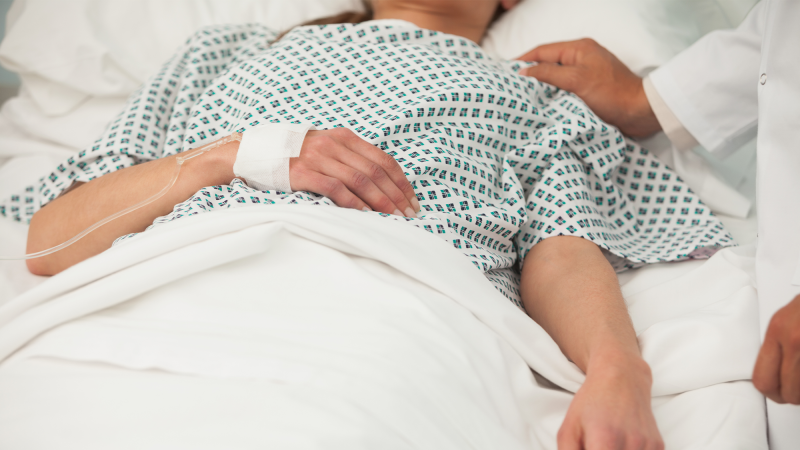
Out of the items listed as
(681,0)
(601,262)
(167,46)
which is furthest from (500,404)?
(167,46)

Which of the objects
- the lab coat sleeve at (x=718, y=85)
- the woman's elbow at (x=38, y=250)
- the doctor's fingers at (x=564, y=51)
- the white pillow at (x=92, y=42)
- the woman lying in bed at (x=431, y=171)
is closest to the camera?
the woman lying in bed at (x=431, y=171)

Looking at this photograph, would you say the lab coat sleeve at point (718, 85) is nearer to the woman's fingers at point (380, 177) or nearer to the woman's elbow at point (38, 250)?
the woman's fingers at point (380, 177)

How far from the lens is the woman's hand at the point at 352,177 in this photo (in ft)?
2.55

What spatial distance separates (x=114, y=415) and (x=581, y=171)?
2.69ft

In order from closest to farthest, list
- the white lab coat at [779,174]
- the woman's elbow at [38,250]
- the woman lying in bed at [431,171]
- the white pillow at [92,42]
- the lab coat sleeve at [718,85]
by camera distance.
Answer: the white lab coat at [779,174], the woman lying in bed at [431,171], the woman's elbow at [38,250], the lab coat sleeve at [718,85], the white pillow at [92,42]

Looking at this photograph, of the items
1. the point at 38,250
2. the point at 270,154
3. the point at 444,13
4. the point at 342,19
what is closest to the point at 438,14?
the point at 444,13

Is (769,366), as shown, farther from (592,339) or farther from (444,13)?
(444,13)

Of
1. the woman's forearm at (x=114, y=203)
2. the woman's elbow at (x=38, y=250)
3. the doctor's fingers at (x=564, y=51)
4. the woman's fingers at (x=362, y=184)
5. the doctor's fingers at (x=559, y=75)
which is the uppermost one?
the doctor's fingers at (x=564, y=51)

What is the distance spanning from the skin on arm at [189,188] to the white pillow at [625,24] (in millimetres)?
717

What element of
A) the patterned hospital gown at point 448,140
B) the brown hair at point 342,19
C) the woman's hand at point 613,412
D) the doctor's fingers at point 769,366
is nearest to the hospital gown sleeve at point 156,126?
the patterned hospital gown at point 448,140

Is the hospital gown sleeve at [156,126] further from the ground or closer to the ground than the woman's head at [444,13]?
closer to the ground

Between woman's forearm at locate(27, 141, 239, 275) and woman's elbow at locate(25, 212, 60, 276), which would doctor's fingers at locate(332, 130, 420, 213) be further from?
woman's elbow at locate(25, 212, 60, 276)

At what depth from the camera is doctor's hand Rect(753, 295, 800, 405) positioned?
0.50 metres

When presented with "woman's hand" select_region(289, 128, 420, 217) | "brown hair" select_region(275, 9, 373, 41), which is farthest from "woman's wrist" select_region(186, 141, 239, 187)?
"brown hair" select_region(275, 9, 373, 41)
